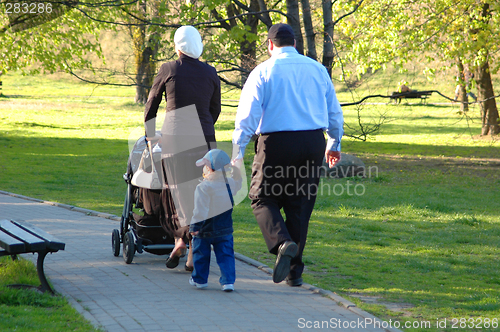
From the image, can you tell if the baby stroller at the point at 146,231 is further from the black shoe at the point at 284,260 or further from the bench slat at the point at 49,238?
the black shoe at the point at 284,260

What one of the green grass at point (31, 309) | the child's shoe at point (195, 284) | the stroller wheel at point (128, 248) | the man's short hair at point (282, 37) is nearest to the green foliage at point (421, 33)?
the man's short hair at point (282, 37)

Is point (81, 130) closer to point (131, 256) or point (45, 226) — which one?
point (45, 226)

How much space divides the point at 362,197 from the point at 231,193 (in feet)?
22.7

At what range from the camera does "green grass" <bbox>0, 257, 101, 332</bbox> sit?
379 centimetres

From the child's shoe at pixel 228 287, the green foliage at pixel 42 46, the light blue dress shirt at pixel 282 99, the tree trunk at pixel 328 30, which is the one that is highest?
the green foliage at pixel 42 46

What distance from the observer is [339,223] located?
28.5ft

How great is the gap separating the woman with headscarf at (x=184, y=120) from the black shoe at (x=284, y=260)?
1037 mm

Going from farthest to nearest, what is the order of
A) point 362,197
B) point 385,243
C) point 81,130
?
point 81,130
point 362,197
point 385,243

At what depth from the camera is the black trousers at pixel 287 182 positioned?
4758 millimetres

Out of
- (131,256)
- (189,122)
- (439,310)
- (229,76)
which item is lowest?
(439,310)

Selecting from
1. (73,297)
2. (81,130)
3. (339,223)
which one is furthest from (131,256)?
(81,130)

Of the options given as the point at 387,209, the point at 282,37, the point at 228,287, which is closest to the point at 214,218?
the point at 228,287

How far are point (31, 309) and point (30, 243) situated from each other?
19.5 inches

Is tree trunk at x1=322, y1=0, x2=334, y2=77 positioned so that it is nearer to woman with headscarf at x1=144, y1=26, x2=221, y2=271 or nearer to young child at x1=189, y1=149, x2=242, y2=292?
woman with headscarf at x1=144, y1=26, x2=221, y2=271
